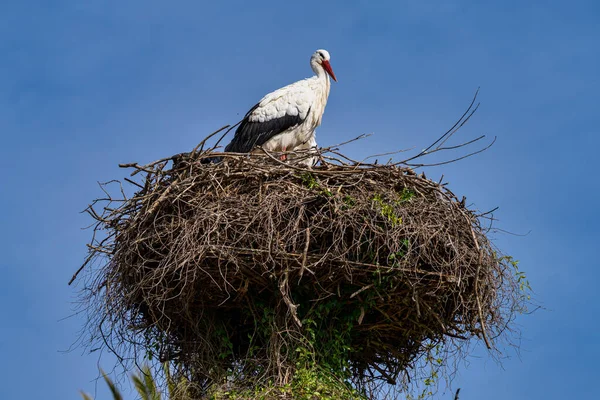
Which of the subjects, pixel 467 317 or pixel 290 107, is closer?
pixel 467 317

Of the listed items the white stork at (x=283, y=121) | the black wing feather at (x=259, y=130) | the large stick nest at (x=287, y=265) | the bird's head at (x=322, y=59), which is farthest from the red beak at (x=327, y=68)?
the large stick nest at (x=287, y=265)

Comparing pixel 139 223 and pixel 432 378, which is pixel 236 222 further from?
pixel 432 378

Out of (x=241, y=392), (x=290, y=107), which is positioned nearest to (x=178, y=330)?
(x=241, y=392)

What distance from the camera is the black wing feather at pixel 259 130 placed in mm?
11500

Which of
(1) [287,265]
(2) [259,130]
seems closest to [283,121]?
(2) [259,130]

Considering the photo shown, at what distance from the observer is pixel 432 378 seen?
9594 millimetres

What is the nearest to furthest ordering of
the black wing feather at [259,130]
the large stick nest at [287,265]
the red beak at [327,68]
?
the large stick nest at [287,265]
the black wing feather at [259,130]
the red beak at [327,68]

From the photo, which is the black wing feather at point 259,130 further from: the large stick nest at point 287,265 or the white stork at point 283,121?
the large stick nest at point 287,265

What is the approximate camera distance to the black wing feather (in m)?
11.5

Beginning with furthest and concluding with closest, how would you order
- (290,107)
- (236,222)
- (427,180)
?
(290,107)
(427,180)
(236,222)

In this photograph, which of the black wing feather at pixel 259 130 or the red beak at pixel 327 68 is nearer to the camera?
the black wing feather at pixel 259 130

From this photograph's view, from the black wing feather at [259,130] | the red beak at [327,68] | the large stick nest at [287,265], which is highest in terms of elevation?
the red beak at [327,68]

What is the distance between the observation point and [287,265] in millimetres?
8781

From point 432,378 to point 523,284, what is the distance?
119 centimetres
